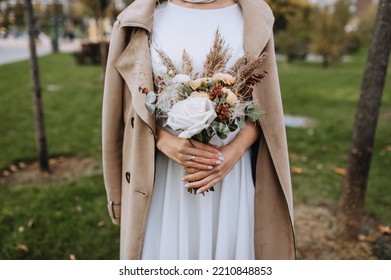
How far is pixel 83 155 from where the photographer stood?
5117 mm

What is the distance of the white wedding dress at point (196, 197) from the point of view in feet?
5.75

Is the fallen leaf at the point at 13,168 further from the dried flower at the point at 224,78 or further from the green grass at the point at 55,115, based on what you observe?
the dried flower at the point at 224,78

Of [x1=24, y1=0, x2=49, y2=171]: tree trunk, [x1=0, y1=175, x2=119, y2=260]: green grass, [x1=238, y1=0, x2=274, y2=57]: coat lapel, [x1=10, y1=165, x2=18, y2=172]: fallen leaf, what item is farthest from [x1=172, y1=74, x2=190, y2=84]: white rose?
[x1=10, y1=165, x2=18, y2=172]: fallen leaf

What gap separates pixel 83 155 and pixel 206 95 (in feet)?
12.9

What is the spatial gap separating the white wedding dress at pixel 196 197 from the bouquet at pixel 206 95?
13 centimetres

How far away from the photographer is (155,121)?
1.79m

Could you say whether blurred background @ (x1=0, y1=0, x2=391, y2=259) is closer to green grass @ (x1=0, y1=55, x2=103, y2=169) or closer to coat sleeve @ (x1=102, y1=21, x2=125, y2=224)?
green grass @ (x1=0, y1=55, x2=103, y2=169)

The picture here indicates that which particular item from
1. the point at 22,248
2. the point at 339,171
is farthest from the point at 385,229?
the point at 22,248

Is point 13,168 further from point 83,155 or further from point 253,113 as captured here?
point 253,113

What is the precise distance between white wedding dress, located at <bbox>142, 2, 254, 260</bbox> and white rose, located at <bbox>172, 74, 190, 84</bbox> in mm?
190

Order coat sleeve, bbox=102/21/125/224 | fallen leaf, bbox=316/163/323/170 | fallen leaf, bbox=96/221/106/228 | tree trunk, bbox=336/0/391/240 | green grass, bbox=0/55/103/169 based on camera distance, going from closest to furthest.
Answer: coat sleeve, bbox=102/21/125/224 → tree trunk, bbox=336/0/391/240 → fallen leaf, bbox=96/221/106/228 → fallen leaf, bbox=316/163/323/170 → green grass, bbox=0/55/103/169

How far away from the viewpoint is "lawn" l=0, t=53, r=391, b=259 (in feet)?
11.0

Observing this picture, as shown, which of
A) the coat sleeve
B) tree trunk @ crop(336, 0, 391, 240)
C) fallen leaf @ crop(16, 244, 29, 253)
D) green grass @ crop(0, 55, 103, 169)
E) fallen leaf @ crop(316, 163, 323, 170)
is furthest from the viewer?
green grass @ crop(0, 55, 103, 169)

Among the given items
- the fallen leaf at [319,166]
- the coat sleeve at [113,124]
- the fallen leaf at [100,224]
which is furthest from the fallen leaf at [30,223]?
the fallen leaf at [319,166]
